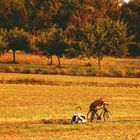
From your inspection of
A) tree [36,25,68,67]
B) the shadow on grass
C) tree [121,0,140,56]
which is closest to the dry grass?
tree [36,25,68,67]

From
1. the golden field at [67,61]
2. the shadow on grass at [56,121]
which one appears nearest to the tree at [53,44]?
the golden field at [67,61]

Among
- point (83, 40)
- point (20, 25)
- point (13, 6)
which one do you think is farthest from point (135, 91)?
point (13, 6)

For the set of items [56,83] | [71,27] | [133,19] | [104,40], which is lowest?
[56,83]

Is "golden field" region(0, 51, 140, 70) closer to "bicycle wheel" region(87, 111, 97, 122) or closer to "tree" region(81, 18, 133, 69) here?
"tree" region(81, 18, 133, 69)

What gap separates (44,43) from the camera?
87.8m

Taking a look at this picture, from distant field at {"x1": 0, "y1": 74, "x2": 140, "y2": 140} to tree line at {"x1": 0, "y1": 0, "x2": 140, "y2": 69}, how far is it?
91.6 ft

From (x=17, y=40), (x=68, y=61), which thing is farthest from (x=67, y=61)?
(x=17, y=40)

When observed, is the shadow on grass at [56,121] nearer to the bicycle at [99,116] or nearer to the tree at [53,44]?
the bicycle at [99,116]

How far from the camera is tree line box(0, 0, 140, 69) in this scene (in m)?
84.4

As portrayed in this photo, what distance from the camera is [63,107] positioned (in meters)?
36.3

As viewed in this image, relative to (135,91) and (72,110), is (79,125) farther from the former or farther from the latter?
(135,91)

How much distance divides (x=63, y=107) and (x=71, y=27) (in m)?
60.2

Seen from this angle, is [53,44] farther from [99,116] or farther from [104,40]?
[99,116]

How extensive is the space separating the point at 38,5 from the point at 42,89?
82.6m
